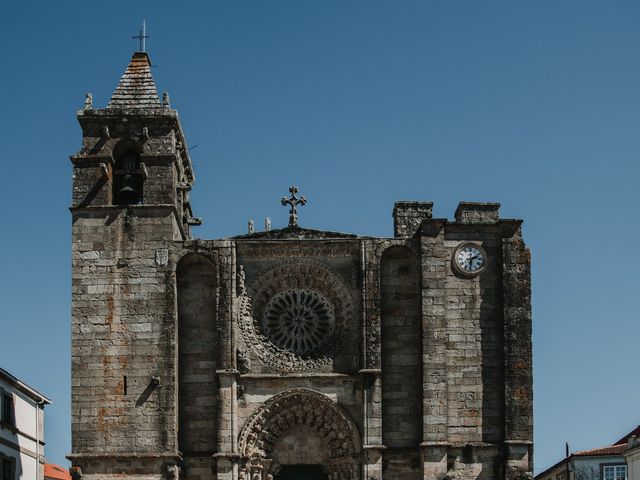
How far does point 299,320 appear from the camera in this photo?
3212 centimetres

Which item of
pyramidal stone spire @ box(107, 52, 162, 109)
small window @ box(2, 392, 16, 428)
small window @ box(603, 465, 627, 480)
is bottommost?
small window @ box(603, 465, 627, 480)

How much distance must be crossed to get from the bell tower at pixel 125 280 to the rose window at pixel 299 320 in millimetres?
2795

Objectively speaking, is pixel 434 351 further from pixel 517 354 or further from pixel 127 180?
pixel 127 180

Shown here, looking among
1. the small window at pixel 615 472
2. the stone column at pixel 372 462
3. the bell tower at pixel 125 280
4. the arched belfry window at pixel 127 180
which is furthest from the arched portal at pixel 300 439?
the small window at pixel 615 472

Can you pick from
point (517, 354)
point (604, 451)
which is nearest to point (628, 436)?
point (604, 451)

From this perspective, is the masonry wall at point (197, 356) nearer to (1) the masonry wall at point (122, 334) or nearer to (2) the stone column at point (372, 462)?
(1) the masonry wall at point (122, 334)

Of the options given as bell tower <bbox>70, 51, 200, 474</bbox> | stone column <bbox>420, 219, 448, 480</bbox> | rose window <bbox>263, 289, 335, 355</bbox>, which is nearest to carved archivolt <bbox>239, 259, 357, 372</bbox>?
rose window <bbox>263, 289, 335, 355</bbox>

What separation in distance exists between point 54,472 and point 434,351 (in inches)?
881

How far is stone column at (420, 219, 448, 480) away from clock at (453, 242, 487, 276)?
351 mm

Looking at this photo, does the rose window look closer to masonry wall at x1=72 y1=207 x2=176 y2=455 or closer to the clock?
masonry wall at x1=72 y1=207 x2=176 y2=455

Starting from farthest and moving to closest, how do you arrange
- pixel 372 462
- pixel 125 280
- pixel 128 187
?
pixel 128 187
pixel 125 280
pixel 372 462

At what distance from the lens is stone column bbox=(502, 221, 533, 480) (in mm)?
30266

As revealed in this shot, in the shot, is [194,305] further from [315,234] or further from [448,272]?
[448,272]

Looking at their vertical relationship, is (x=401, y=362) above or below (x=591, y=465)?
above
